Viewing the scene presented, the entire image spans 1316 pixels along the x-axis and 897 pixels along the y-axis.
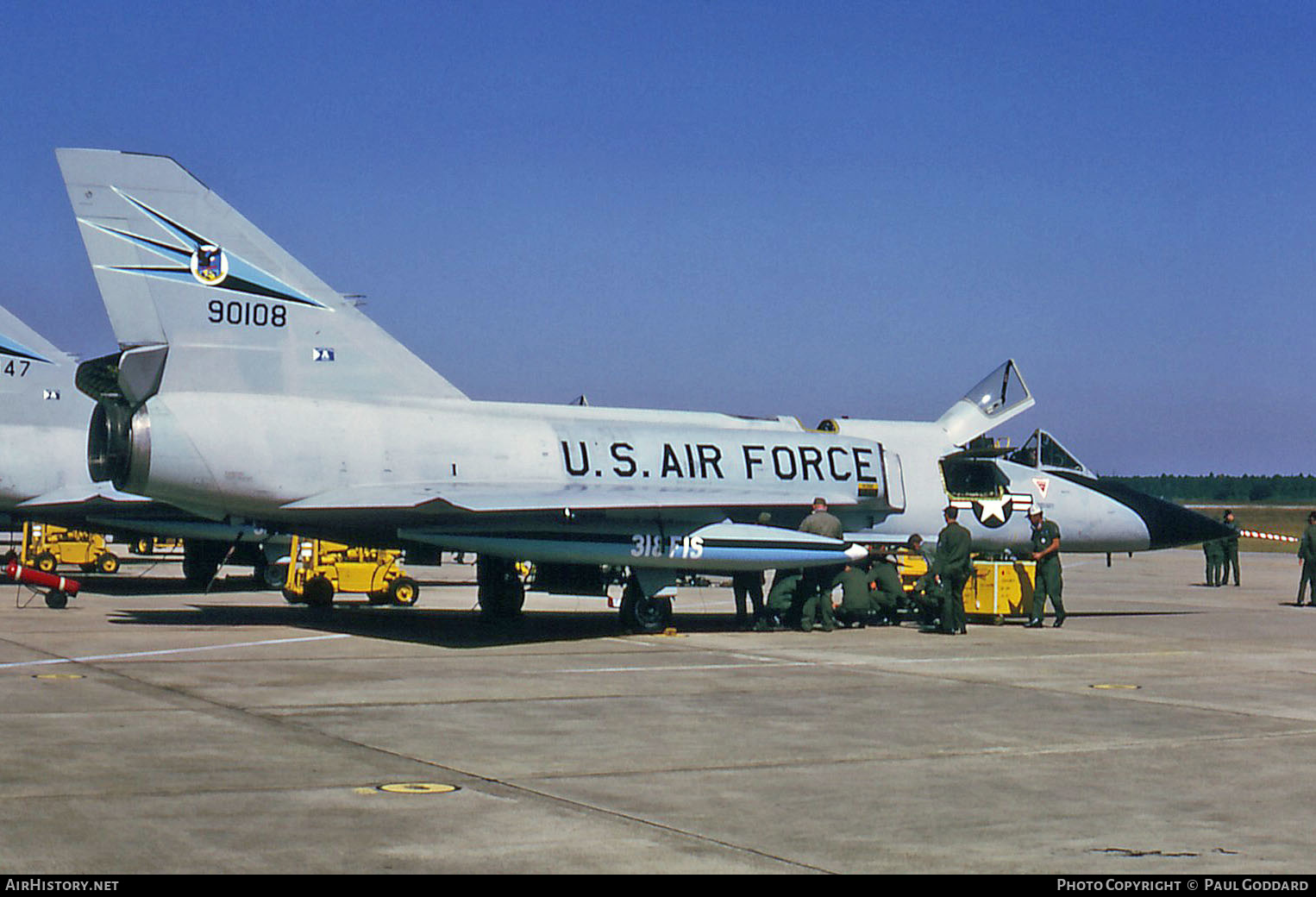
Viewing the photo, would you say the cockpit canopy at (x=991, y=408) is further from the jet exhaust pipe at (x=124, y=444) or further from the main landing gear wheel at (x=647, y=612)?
the jet exhaust pipe at (x=124, y=444)

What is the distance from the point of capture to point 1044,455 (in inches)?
837

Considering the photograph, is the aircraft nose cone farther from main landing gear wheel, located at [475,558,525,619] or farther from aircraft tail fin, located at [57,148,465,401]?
aircraft tail fin, located at [57,148,465,401]

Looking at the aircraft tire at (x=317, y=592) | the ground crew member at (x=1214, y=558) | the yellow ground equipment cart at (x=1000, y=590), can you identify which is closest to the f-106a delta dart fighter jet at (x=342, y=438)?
the yellow ground equipment cart at (x=1000, y=590)

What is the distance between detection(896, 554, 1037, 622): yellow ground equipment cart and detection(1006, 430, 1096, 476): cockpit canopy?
165 cm

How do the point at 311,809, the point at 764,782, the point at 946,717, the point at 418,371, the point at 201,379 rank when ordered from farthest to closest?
the point at 418,371 → the point at 201,379 → the point at 946,717 → the point at 764,782 → the point at 311,809

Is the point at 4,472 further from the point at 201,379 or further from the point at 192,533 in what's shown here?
the point at 201,379

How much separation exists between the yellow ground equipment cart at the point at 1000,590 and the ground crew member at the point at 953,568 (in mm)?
2124

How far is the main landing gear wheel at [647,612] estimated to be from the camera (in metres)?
17.6

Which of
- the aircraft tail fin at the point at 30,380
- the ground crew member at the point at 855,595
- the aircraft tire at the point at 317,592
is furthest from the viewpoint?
the aircraft tail fin at the point at 30,380

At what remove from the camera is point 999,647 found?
16.2 meters

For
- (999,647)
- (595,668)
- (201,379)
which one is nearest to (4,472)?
(201,379)

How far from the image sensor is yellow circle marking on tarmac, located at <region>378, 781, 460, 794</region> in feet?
24.3

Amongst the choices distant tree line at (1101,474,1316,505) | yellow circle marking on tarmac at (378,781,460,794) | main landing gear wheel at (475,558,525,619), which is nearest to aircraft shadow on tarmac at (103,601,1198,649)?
main landing gear wheel at (475,558,525,619)

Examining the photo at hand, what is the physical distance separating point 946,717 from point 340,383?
29.8 ft
